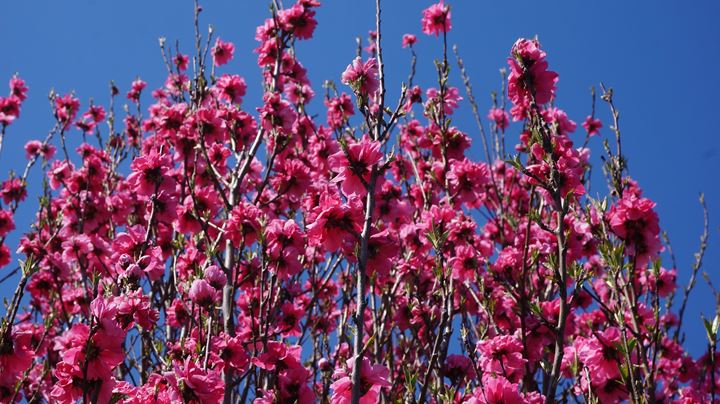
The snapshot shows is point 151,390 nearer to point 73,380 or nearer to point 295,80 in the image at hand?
point 73,380

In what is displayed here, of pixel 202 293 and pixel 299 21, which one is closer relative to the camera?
pixel 202 293

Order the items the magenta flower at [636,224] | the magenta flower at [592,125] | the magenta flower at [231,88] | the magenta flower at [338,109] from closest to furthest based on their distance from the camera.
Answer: the magenta flower at [636,224] → the magenta flower at [231,88] → the magenta flower at [338,109] → the magenta flower at [592,125]

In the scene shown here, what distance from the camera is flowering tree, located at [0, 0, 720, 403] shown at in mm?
2531

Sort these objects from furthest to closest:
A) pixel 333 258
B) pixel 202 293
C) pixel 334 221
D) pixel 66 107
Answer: pixel 66 107
pixel 333 258
pixel 202 293
pixel 334 221

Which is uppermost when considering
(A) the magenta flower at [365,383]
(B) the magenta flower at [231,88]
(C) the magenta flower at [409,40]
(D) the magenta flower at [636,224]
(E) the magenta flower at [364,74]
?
(C) the magenta flower at [409,40]

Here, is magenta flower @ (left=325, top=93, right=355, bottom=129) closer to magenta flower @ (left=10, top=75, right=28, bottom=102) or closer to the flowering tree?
the flowering tree

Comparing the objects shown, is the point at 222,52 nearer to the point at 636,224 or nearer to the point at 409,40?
the point at 409,40

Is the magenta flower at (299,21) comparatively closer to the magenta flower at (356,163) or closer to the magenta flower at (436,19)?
the magenta flower at (436,19)

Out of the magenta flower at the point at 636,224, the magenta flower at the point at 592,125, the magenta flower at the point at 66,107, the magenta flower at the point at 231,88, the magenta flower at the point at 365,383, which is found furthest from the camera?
the magenta flower at the point at 66,107

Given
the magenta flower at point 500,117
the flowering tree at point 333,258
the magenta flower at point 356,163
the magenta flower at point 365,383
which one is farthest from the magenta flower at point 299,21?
the magenta flower at point 365,383

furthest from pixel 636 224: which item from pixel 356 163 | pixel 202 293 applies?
pixel 202 293

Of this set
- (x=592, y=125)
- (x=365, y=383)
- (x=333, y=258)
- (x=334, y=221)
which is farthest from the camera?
(x=592, y=125)

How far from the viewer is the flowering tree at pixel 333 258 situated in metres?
2.53

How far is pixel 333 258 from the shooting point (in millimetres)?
5203
